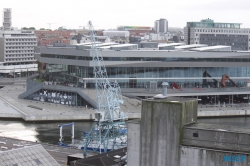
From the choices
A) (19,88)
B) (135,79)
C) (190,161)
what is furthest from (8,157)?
(19,88)

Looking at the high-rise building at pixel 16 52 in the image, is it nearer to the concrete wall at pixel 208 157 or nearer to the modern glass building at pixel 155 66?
the modern glass building at pixel 155 66

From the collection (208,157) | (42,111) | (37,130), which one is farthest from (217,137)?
(42,111)

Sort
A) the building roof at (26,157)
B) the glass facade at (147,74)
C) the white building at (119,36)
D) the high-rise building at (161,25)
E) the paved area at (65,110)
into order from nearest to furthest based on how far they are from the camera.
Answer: the building roof at (26,157)
the paved area at (65,110)
the glass facade at (147,74)
the white building at (119,36)
the high-rise building at (161,25)

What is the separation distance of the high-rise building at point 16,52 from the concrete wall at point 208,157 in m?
64.8

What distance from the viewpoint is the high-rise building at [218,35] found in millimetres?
93562

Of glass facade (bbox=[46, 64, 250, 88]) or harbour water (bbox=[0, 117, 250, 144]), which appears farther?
glass facade (bbox=[46, 64, 250, 88])

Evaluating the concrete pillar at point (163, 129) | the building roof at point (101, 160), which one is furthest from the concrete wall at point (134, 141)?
the building roof at point (101, 160)

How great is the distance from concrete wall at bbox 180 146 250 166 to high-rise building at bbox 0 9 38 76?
64.8 m

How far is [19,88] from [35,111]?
1668 centimetres

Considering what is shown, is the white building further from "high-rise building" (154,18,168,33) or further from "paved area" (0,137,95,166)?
"paved area" (0,137,95,166)

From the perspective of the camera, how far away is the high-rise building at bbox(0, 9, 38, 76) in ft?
273

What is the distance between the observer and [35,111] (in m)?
46.9

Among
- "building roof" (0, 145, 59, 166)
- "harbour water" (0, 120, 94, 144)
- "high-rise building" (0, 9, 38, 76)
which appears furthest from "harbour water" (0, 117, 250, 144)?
"high-rise building" (0, 9, 38, 76)

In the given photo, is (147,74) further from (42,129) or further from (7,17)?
(7,17)
